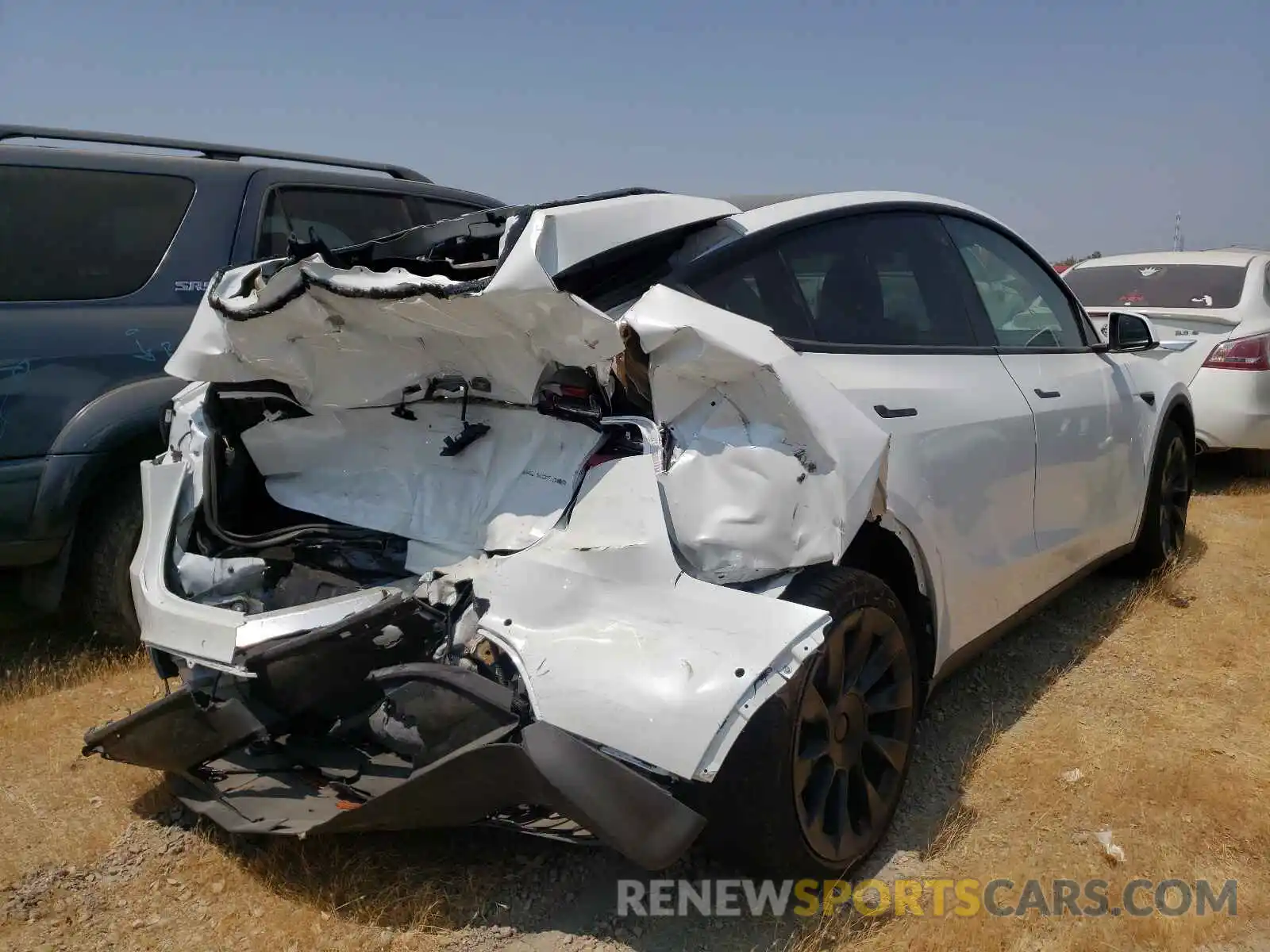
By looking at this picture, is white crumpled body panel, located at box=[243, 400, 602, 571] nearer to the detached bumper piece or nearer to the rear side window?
the detached bumper piece

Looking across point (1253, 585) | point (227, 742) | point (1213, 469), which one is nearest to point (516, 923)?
point (227, 742)

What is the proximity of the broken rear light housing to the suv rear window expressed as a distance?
42 cm

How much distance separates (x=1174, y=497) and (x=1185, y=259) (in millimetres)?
3720

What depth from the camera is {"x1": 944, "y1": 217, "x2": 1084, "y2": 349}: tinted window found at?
3617 mm

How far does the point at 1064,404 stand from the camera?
3.63 meters

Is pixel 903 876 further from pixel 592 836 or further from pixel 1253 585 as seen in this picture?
pixel 1253 585

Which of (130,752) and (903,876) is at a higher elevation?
(130,752)

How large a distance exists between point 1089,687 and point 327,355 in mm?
2974

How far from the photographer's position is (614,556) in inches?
89.6

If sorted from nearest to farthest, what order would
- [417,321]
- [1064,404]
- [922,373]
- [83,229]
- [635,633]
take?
[635,633]
[417,321]
[922,373]
[1064,404]
[83,229]

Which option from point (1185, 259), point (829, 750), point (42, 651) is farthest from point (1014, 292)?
point (1185, 259)

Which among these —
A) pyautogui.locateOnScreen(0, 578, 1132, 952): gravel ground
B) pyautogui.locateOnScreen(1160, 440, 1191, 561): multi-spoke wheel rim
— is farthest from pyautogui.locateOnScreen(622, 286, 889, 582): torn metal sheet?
pyautogui.locateOnScreen(1160, 440, 1191, 561): multi-spoke wheel rim

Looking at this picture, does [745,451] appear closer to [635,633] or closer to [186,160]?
[635,633]

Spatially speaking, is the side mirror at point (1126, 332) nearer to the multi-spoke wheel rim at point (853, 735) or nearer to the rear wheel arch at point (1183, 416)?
the rear wheel arch at point (1183, 416)
